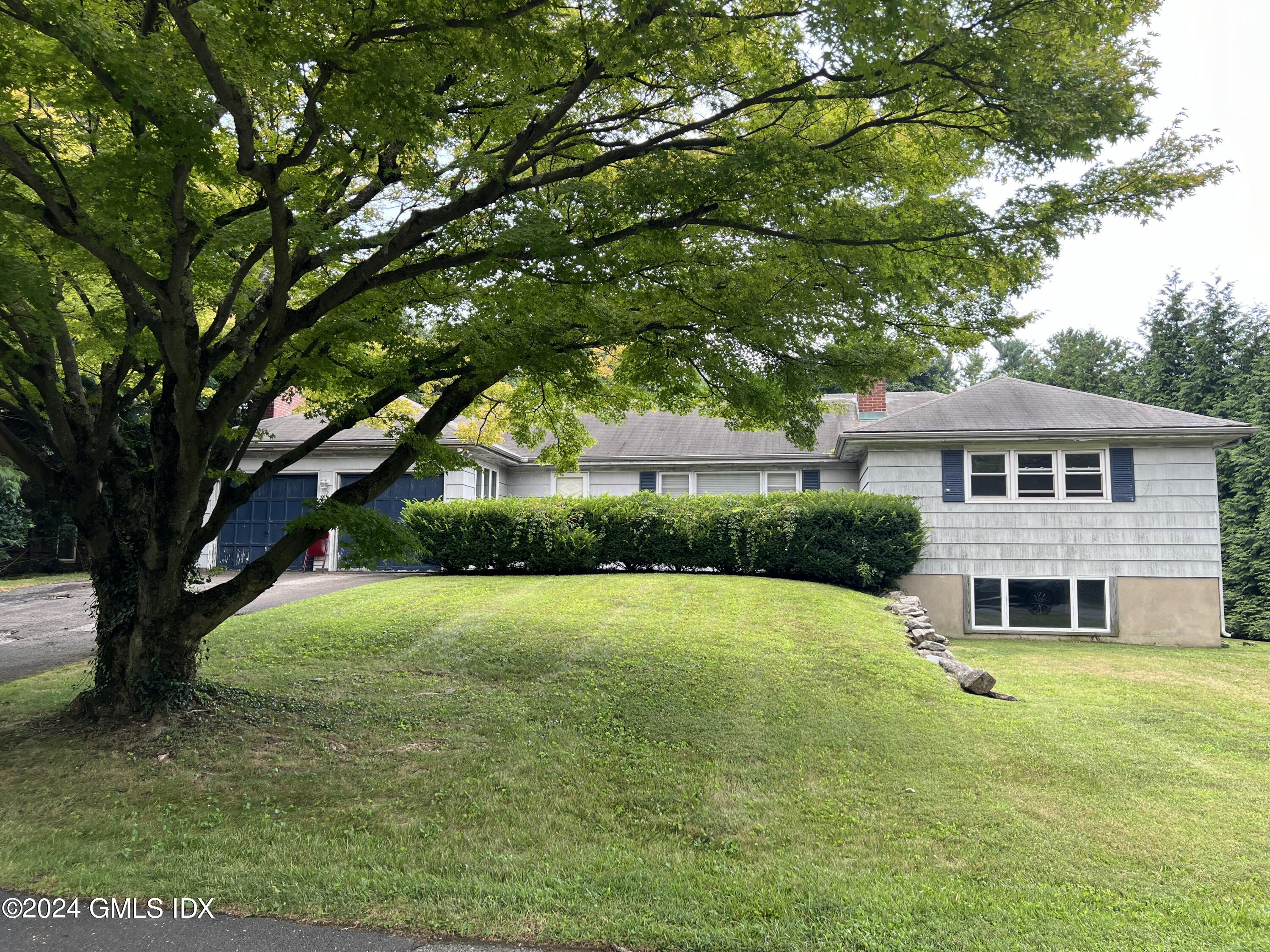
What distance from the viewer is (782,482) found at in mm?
19953

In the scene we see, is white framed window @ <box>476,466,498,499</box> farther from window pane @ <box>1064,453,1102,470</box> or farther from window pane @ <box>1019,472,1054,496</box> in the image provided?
window pane @ <box>1064,453,1102,470</box>

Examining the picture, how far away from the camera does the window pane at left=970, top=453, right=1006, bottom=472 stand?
54.7ft

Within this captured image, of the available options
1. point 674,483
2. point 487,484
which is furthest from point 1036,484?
point 487,484

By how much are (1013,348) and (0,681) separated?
2448 inches

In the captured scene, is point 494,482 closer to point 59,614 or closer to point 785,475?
point 785,475

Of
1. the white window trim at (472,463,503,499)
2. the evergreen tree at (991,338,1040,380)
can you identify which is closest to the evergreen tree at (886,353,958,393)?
the evergreen tree at (991,338,1040,380)

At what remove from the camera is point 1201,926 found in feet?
12.6

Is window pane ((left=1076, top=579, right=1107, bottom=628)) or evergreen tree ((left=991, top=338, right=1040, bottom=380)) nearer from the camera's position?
window pane ((left=1076, top=579, right=1107, bottom=628))

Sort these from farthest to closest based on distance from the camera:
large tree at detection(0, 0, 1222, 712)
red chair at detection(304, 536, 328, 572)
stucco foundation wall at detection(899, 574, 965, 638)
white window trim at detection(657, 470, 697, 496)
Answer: white window trim at detection(657, 470, 697, 496)
red chair at detection(304, 536, 328, 572)
stucco foundation wall at detection(899, 574, 965, 638)
large tree at detection(0, 0, 1222, 712)

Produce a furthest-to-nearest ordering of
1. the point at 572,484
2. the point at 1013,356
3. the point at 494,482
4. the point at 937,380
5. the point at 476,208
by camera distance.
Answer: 1. the point at 1013,356
2. the point at 937,380
3. the point at 572,484
4. the point at 494,482
5. the point at 476,208

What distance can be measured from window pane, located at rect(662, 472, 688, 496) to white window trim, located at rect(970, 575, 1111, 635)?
741 cm

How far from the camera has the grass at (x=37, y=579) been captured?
16609mm

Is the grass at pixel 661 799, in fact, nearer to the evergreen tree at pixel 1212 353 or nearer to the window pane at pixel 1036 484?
the window pane at pixel 1036 484

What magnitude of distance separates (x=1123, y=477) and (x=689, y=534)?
364 inches
